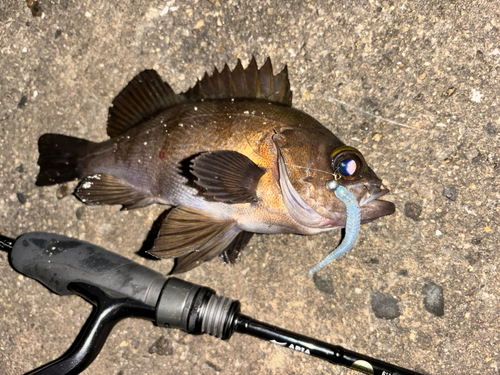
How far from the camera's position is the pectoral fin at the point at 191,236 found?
181cm

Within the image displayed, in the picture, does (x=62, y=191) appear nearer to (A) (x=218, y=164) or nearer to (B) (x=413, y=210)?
(A) (x=218, y=164)

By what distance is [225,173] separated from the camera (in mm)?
1691

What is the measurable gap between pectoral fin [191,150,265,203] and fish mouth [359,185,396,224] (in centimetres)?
51

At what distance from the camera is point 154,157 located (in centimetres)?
191

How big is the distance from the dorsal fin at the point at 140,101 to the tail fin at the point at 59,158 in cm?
21

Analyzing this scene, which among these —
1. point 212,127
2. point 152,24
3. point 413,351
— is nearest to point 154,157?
point 212,127

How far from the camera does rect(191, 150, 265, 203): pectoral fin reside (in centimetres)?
169

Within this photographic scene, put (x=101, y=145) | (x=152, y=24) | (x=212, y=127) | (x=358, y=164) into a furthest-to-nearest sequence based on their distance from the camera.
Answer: (x=152, y=24) < (x=101, y=145) < (x=212, y=127) < (x=358, y=164)

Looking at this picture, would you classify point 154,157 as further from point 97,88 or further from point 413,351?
point 413,351

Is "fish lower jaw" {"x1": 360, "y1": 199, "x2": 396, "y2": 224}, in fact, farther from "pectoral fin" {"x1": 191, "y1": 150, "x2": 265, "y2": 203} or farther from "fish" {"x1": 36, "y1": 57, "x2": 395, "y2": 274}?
"pectoral fin" {"x1": 191, "y1": 150, "x2": 265, "y2": 203}

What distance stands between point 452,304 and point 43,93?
2.64m

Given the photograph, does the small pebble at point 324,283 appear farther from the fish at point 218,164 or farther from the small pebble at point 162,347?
the small pebble at point 162,347

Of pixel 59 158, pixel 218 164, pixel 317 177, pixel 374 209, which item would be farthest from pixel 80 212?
pixel 374 209

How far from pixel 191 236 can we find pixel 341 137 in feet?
3.24
